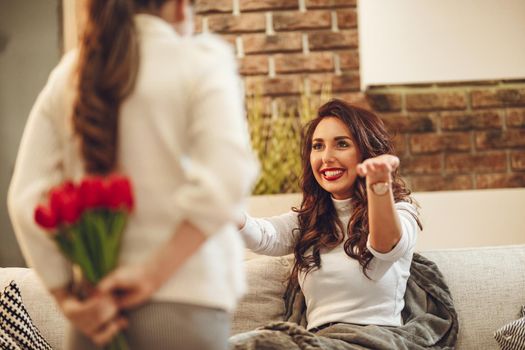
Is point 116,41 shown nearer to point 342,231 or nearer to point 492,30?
point 342,231

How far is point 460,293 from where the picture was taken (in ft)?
7.76

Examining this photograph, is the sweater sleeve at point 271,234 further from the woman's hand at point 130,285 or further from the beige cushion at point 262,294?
the woman's hand at point 130,285

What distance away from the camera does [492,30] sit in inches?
135

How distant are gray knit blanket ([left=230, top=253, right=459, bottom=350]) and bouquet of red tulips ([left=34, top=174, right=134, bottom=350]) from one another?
0.99 metres

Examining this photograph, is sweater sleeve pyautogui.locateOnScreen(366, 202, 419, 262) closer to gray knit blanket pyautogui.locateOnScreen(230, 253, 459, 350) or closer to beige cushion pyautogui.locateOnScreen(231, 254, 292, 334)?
gray knit blanket pyautogui.locateOnScreen(230, 253, 459, 350)

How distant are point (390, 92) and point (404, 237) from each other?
1596 millimetres

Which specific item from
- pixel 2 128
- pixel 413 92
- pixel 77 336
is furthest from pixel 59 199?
pixel 2 128

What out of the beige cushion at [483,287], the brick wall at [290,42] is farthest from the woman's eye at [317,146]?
the brick wall at [290,42]

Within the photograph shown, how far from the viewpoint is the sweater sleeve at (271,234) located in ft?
7.17

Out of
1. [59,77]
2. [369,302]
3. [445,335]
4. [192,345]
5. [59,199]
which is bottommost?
[445,335]

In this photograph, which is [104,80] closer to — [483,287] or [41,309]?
[41,309]

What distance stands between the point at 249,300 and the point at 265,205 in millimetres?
782

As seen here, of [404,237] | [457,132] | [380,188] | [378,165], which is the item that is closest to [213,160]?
[378,165]

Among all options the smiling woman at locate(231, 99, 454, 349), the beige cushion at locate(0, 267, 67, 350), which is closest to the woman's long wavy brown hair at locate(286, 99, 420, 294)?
the smiling woman at locate(231, 99, 454, 349)
